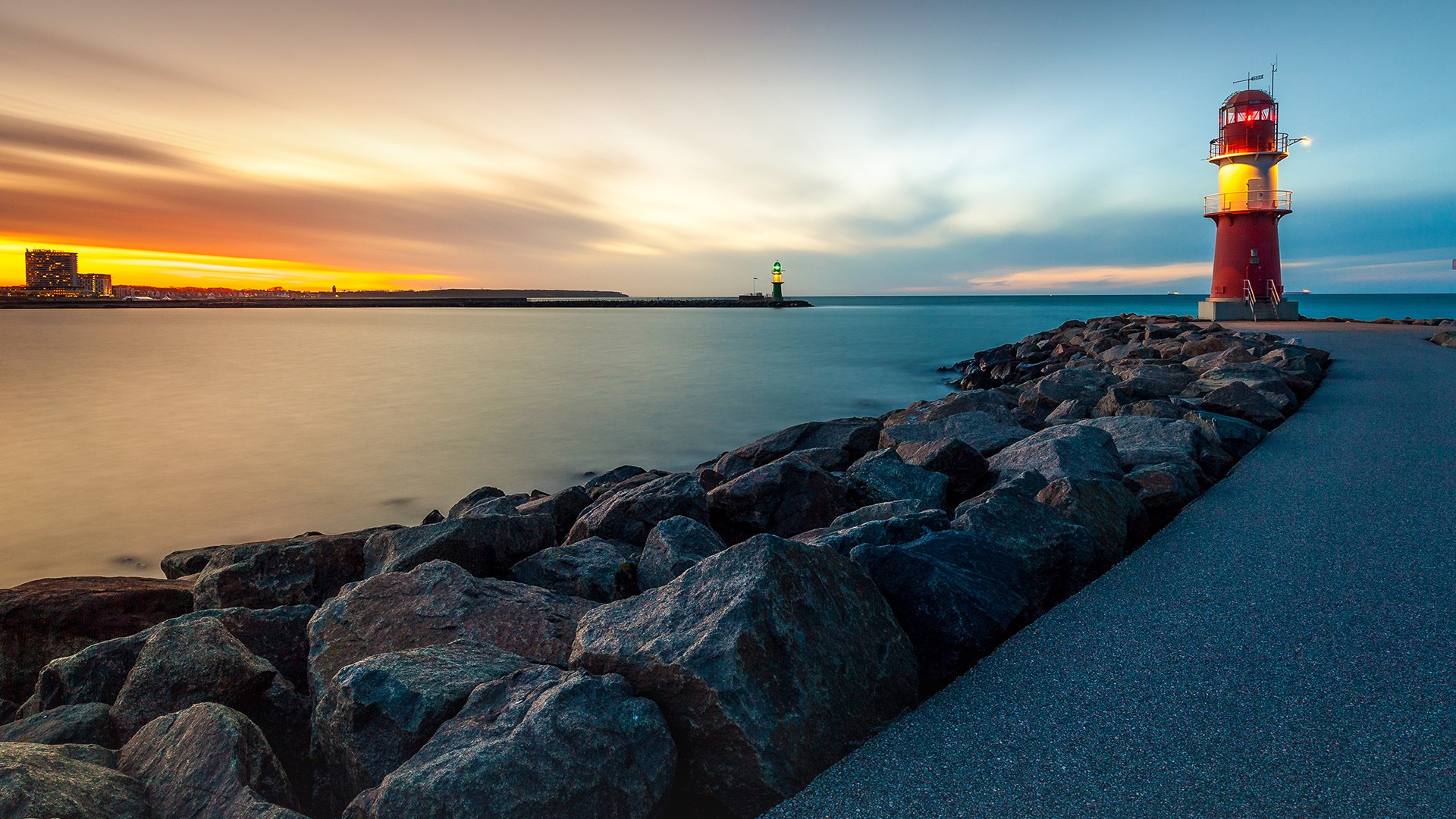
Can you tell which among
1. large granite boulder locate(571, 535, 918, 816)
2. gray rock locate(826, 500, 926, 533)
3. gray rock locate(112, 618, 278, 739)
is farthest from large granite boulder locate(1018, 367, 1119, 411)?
gray rock locate(112, 618, 278, 739)

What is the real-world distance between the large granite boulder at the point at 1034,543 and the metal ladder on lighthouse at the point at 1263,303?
22.4m

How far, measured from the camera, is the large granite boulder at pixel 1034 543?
312 cm

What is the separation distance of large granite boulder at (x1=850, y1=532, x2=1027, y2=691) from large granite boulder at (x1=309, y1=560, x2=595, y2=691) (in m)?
1.22

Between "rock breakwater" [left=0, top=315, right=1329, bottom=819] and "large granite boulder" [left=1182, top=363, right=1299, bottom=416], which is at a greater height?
"large granite boulder" [left=1182, top=363, right=1299, bottom=416]

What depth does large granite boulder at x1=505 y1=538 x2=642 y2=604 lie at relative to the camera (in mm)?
3555

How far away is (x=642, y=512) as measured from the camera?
14.4 feet

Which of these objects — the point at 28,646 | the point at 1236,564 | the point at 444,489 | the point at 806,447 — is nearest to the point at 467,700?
the point at 28,646

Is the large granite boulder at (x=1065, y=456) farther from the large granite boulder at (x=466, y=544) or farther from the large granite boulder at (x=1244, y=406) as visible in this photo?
the large granite boulder at (x=466, y=544)

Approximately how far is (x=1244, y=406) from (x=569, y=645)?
247 inches

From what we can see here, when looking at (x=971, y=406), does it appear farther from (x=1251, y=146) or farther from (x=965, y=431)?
(x=1251, y=146)

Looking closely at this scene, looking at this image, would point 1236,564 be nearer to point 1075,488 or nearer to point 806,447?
point 1075,488

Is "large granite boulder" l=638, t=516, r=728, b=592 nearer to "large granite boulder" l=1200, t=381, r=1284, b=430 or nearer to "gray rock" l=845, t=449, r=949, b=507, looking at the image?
"gray rock" l=845, t=449, r=949, b=507

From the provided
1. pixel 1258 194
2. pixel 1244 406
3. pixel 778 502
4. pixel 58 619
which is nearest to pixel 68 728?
pixel 58 619

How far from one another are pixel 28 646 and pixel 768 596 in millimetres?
3537
